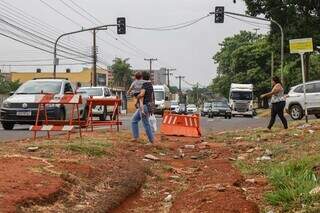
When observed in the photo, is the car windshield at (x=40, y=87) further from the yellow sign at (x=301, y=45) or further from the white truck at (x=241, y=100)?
the white truck at (x=241, y=100)

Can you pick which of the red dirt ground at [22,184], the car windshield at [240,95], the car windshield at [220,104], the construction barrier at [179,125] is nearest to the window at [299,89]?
the construction barrier at [179,125]

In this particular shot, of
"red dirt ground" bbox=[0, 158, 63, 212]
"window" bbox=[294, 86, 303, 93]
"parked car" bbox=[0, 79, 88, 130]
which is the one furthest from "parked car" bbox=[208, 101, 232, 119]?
"red dirt ground" bbox=[0, 158, 63, 212]

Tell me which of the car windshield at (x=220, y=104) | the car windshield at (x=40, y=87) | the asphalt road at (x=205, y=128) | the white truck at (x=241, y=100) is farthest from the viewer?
the white truck at (x=241, y=100)

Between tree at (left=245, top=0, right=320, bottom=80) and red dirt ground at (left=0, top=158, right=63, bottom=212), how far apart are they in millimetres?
32598

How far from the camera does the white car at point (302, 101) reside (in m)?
28.5

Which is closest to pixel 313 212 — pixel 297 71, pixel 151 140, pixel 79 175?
pixel 79 175

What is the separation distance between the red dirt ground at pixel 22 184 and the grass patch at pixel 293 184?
261 cm

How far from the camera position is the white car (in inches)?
1123

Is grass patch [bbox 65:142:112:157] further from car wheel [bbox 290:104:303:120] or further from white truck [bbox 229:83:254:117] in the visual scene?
white truck [bbox 229:83:254:117]

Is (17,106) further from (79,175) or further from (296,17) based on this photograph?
(296,17)

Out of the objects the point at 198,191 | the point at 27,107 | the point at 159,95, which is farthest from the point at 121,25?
the point at 198,191

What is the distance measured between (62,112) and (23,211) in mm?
14278

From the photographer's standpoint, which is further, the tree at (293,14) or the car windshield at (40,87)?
the tree at (293,14)

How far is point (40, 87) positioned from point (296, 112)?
12.3 m
